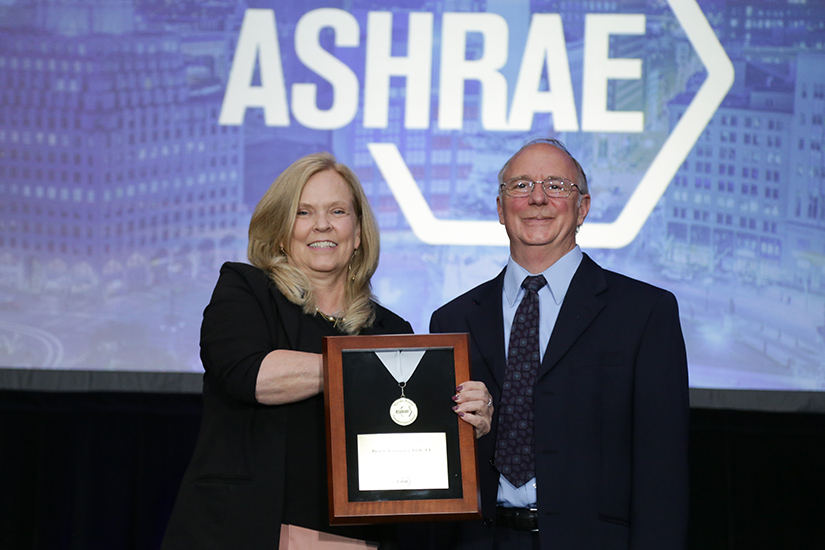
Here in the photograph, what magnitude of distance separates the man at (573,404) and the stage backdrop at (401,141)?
1.55m

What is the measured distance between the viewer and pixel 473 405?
66.5 inches

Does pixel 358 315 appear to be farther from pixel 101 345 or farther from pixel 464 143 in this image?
pixel 101 345

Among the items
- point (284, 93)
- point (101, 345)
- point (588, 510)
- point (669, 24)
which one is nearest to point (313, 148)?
point (284, 93)

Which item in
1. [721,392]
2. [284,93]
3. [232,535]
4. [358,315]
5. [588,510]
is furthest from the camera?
[284,93]

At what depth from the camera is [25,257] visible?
12.0 feet

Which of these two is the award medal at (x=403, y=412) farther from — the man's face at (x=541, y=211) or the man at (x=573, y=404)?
the man's face at (x=541, y=211)

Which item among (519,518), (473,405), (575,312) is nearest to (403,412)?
(473,405)

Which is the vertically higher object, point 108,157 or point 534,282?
point 108,157

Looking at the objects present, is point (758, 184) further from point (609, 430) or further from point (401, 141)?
point (609, 430)

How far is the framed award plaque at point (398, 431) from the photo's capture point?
5.39ft

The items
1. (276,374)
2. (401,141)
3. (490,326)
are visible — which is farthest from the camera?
(401,141)

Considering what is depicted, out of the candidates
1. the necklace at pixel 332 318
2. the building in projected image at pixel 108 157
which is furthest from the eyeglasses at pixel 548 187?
the building in projected image at pixel 108 157

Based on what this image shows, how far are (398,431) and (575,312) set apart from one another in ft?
1.78

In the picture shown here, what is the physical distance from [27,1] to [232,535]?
10.0 feet
